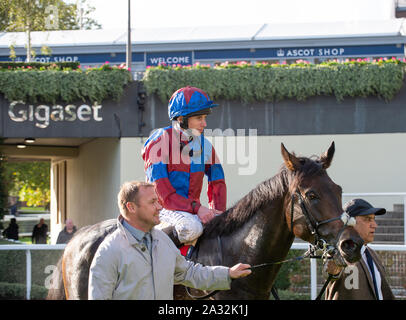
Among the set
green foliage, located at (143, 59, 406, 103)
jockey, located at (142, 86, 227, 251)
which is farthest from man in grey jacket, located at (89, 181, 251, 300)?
green foliage, located at (143, 59, 406, 103)

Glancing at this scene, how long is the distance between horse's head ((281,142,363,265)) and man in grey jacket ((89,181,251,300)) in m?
0.85

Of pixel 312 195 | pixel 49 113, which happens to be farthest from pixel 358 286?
pixel 49 113

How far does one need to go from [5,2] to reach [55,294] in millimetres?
6571

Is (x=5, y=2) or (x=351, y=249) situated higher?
(x=5, y=2)

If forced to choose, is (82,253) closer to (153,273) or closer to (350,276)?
(153,273)

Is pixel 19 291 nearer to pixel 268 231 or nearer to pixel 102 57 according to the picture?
pixel 268 231

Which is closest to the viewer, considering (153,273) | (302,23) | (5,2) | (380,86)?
(153,273)

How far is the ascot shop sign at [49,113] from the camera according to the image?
12289mm

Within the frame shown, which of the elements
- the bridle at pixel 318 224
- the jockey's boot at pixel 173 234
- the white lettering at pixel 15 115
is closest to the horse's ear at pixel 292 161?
the bridle at pixel 318 224

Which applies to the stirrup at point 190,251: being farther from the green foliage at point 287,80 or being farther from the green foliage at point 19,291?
the green foliage at point 287,80

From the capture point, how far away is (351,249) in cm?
316

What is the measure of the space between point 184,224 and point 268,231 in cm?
51

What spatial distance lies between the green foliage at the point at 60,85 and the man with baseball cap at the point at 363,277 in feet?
29.5
